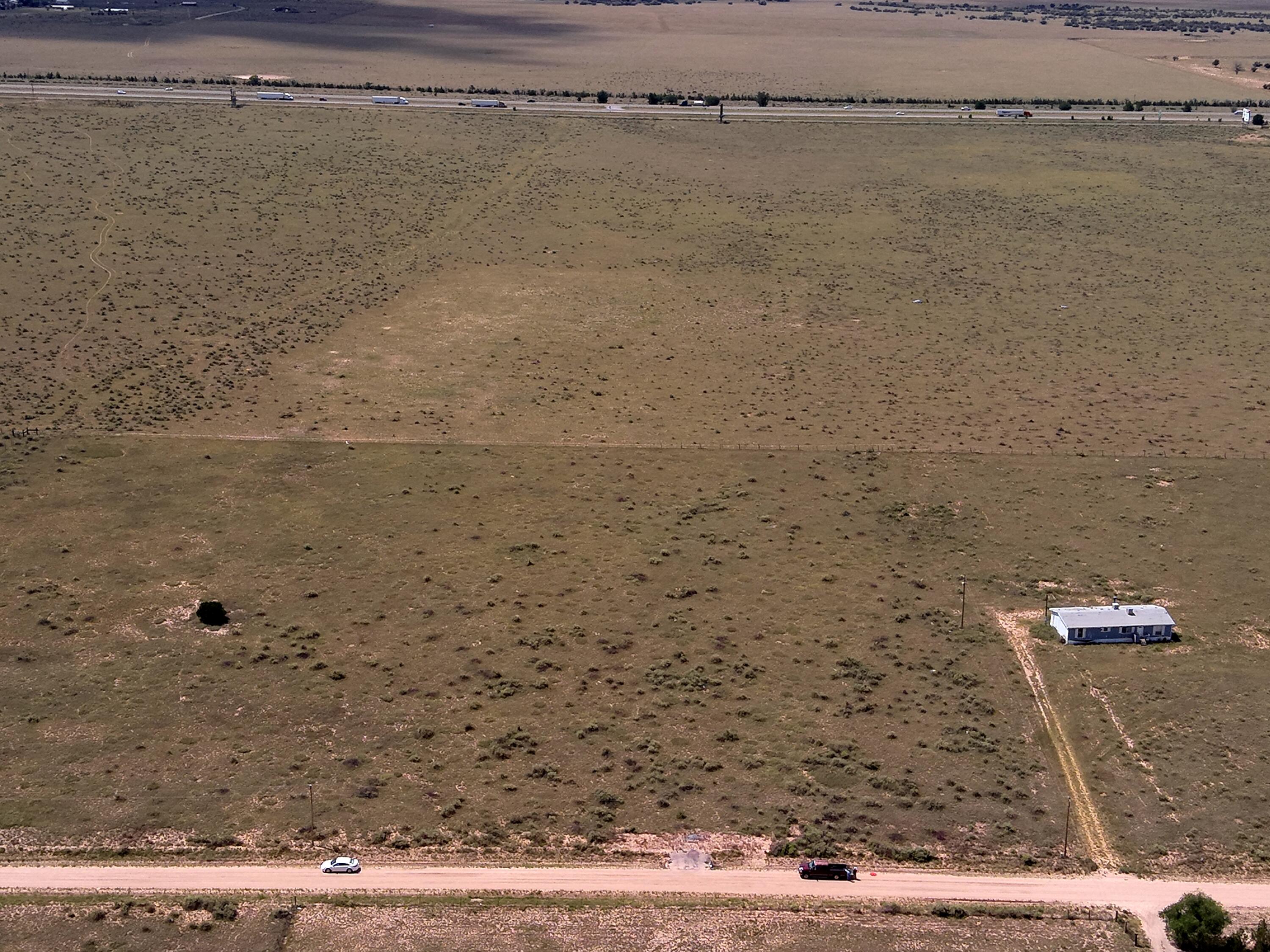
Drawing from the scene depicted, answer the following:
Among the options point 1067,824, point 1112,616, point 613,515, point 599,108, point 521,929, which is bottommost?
point 521,929

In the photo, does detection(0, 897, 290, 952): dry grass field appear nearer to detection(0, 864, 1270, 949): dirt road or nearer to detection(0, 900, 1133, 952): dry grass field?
detection(0, 900, 1133, 952): dry grass field

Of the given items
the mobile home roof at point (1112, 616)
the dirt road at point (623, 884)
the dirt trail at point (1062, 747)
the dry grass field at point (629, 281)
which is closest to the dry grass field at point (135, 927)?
the dirt road at point (623, 884)

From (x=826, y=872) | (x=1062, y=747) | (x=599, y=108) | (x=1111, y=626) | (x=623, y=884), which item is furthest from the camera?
(x=599, y=108)

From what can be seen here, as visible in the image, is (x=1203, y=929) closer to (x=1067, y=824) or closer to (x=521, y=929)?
(x=1067, y=824)

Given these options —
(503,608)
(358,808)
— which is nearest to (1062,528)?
(503,608)

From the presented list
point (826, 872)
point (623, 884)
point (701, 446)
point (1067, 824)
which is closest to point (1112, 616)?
point (1067, 824)

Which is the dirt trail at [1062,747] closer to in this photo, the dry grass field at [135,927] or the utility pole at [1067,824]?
the utility pole at [1067,824]

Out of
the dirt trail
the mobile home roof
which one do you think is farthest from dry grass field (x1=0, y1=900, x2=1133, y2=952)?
the mobile home roof
